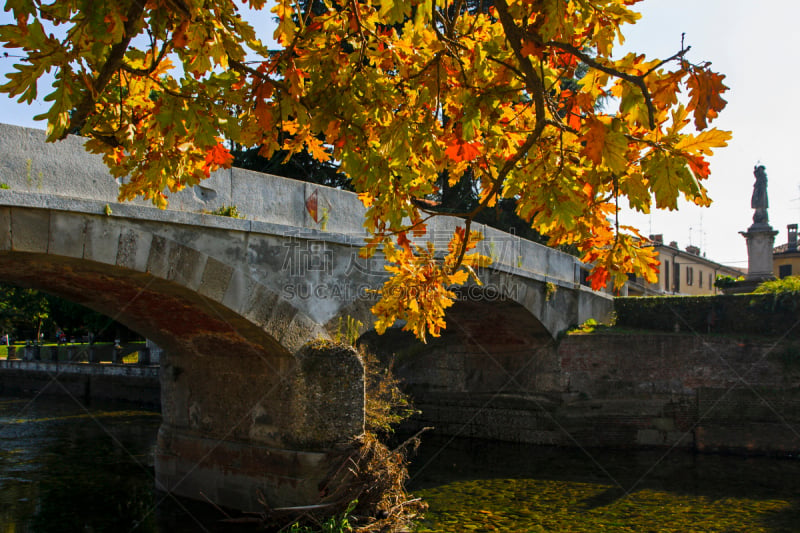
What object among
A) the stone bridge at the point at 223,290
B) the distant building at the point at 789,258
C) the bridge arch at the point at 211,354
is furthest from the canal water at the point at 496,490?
the distant building at the point at 789,258

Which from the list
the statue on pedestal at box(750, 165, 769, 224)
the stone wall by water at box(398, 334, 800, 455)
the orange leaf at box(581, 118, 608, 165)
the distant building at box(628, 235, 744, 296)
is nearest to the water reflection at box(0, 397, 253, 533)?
the orange leaf at box(581, 118, 608, 165)

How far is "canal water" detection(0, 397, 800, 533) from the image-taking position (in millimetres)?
8195

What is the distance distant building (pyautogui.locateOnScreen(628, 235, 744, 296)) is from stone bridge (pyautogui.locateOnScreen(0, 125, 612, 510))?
2363 centimetres

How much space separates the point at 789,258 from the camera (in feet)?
114

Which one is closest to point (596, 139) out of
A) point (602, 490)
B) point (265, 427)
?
point (265, 427)

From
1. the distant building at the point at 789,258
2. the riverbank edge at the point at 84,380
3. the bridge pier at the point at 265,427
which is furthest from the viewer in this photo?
the distant building at the point at 789,258

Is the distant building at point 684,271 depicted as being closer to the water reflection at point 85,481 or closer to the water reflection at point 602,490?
the water reflection at point 602,490

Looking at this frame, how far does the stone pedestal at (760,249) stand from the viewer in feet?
65.0

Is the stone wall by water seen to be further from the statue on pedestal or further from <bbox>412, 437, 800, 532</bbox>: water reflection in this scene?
the statue on pedestal

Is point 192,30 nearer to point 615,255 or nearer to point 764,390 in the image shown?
point 615,255

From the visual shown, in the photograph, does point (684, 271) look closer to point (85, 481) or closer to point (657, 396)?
point (657, 396)

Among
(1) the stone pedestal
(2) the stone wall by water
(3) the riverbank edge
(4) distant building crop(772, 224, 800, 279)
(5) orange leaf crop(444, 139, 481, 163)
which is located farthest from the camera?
(4) distant building crop(772, 224, 800, 279)

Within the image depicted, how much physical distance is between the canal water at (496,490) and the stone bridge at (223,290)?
34.9 inches

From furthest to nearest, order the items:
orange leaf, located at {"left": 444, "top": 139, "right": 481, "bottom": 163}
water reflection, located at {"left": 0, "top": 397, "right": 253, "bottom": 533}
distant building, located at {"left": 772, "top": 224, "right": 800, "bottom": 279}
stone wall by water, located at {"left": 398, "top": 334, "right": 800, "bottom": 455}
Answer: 1. distant building, located at {"left": 772, "top": 224, "right": 800, "bottom": 279}
2. stone wall by water, located at {"left": 398, "top": 334, "right": 800, "bottom": 455}
3. water reflection, located at {"left": 0, "top": 397, "right": 253, "bottom": 533}
4. orange leaf, located at {"left": 444, "top": 139, "right": 481, "bottom": 163}
